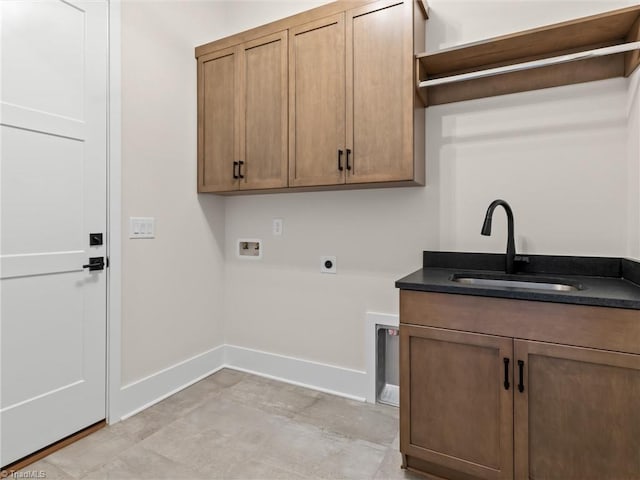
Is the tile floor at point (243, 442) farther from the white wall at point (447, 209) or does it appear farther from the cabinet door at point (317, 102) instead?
the cabinet door at point (317, 102)

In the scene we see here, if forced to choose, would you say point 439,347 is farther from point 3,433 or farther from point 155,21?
point 155,21

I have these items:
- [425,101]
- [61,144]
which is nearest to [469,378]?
[425,101]

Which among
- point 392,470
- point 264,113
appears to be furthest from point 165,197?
point 392,470

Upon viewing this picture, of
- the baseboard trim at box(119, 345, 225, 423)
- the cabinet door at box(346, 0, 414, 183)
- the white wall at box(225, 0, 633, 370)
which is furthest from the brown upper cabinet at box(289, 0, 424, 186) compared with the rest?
the baseboard trim at box(119, 345, 225, 423)

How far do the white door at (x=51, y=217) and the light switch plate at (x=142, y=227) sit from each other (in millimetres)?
176

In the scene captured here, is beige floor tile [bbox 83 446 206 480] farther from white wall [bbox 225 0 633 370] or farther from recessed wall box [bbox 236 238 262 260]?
recessed wall box [bbox 236 238 262 260]

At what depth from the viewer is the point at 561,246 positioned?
1.82 meters

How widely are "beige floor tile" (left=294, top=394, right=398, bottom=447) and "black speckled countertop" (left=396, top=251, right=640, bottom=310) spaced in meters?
0.87

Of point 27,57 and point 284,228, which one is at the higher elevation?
point 27,57

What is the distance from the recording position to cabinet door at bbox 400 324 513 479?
139 cm

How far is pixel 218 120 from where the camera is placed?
247 cm

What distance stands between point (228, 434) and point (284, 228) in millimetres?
1326

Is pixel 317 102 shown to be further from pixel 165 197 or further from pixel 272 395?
pixel 272 395

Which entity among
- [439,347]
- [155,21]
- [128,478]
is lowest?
[128,478]
